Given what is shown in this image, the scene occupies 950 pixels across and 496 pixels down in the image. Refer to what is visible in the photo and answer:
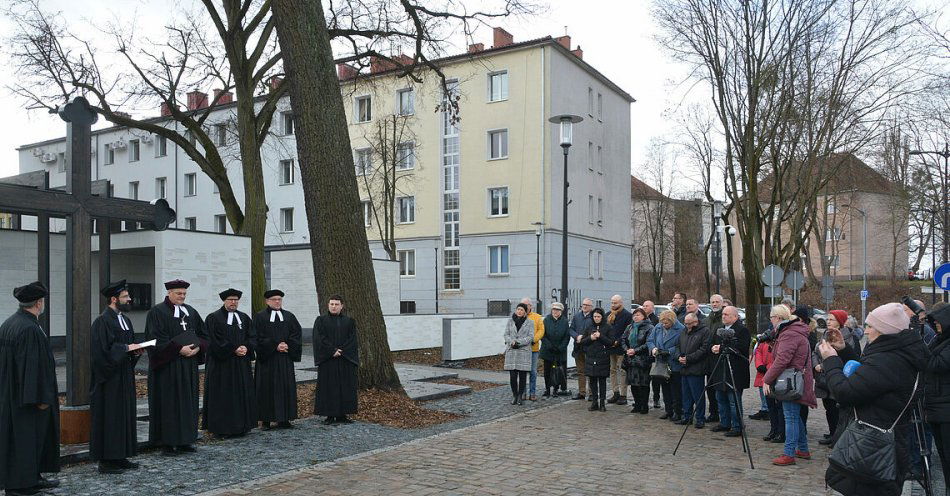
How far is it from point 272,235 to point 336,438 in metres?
38.3

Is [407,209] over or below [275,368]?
over

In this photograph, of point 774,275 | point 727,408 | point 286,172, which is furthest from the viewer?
point 286,172

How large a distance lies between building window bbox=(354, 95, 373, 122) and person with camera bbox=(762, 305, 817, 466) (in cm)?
3738

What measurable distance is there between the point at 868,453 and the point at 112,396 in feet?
23.0

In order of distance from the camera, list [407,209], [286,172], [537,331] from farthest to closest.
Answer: [286,172] → [407,209] → [537,331]

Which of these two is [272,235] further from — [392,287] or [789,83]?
[789,83]

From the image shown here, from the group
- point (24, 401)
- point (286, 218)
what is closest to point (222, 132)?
point (286, 218)

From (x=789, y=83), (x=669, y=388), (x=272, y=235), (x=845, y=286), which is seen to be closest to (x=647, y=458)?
(x=669, y=388)

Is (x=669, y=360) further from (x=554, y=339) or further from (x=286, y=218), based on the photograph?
(x=286, y=218)

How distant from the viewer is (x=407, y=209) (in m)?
44.2

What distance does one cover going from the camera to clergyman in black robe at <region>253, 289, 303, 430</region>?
10.3 meters

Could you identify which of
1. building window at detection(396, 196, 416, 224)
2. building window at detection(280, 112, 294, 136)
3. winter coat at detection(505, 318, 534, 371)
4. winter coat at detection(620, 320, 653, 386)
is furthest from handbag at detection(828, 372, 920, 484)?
building window at detection(280, 112, 294, 136)

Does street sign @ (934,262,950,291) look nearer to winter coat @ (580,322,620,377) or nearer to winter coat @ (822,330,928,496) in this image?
winter coat @ (580,322,620,377)

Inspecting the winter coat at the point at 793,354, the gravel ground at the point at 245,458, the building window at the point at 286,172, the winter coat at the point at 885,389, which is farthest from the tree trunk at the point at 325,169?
the building window at the point at 286,172
